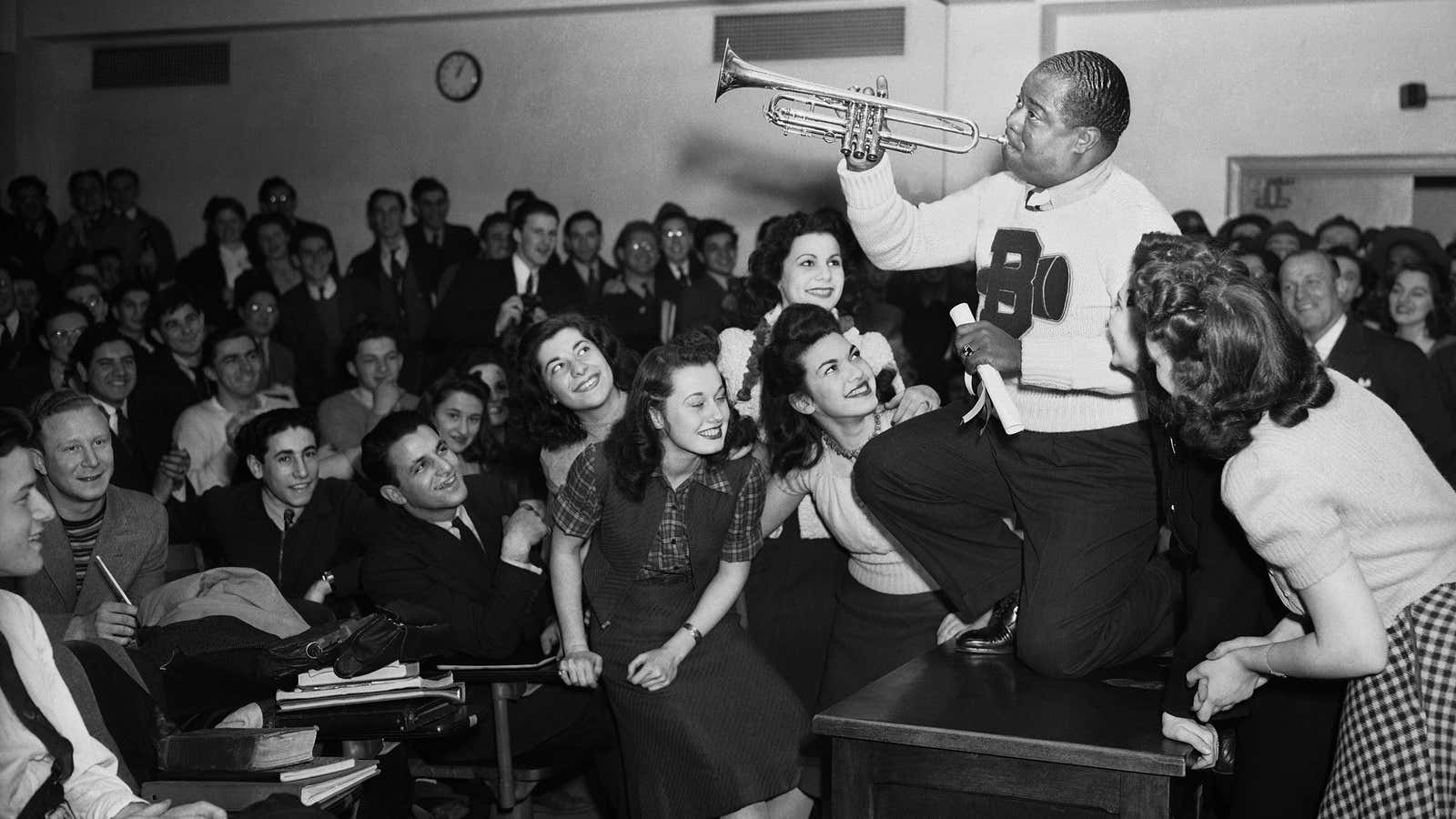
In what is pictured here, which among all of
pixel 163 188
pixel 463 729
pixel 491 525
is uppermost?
pixel 163 188

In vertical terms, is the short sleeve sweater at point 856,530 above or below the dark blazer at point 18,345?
below

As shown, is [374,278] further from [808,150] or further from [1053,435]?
[1053,435]

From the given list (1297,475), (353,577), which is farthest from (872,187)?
(353,577)

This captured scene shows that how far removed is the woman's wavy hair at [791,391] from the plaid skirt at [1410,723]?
1.64 metres

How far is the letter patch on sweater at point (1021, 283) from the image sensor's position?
3.02m

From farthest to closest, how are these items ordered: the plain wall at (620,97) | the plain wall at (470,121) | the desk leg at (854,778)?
the plain wall at (470,121), the plain wall at (620,97), the desk leg at (854,778)

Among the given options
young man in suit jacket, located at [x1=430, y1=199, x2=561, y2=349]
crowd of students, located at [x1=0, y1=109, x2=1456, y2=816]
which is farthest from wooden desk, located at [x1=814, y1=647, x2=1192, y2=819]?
young man in suit jacket, located at [x1=430, y1=199, x2=561, y2=349]

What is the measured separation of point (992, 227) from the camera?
10.6 feet

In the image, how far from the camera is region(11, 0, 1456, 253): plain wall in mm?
7578

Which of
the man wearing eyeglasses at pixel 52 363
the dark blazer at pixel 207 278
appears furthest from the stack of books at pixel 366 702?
the dark blazer at pixel 207 278

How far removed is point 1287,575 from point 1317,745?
61 centimetres

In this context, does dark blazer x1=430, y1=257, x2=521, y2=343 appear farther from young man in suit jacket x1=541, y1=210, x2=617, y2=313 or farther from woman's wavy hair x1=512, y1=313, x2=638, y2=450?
woman's wavy hair x1=512, y1=313, x2=638, y2=450

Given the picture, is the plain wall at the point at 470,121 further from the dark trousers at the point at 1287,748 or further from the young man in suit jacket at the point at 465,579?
the dark trousers at the point at 1287,748

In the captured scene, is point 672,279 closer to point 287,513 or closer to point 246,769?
point 287,513
